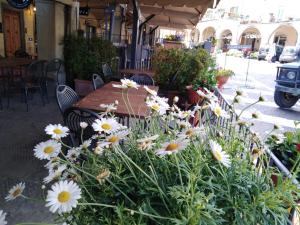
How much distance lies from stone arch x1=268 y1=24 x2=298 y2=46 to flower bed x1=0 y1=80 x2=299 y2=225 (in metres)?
39.9

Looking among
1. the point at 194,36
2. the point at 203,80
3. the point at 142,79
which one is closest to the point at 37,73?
the point at 142,79

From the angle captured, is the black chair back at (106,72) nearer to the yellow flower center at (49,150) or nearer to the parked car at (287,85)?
the yellow flower center at (49,150)

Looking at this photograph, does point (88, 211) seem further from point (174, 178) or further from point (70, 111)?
point (70, 111)

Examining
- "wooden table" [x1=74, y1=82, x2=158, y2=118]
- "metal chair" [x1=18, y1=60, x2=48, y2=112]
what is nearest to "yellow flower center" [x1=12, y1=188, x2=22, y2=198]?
"wooden table" [x1=74, y1=82, x2=158, y2=118]

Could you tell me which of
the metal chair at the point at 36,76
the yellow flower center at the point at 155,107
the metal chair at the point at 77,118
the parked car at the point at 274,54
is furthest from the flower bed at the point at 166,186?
the parked car at the point at 274,54

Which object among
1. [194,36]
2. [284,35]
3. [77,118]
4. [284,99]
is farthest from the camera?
[194,36]

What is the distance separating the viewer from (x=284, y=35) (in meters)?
36.6

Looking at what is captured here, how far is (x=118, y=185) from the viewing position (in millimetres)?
913

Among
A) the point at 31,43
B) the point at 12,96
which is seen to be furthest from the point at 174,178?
the point at 31,43

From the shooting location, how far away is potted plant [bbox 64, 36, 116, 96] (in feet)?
17.0

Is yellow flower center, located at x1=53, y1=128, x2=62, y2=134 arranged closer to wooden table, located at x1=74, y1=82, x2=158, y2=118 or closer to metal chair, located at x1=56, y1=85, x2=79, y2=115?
wooden table, located at x1=74, y1=82, x2=158, y2=118

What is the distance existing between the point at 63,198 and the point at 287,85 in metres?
7.44

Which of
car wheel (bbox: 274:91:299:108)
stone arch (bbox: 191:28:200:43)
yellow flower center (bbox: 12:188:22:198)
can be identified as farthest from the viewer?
stone arch (bbox: 191:28:200:43)

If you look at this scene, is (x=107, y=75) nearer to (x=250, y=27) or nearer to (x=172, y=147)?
(x=172, y=147)
